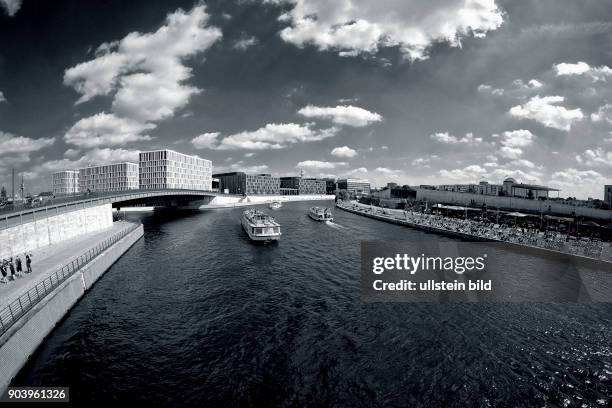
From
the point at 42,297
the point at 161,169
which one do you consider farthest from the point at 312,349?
the point at 161,169

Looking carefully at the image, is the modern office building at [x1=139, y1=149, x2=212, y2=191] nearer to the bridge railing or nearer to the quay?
the quay

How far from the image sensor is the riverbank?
52.2 feet

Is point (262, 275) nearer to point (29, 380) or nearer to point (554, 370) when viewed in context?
point (29, 380)

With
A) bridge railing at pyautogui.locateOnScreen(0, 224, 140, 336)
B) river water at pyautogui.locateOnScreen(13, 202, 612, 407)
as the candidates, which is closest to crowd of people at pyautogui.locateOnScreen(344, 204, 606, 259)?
river water at pyautogui.locateOnScreen(13, 202, 612, 407)

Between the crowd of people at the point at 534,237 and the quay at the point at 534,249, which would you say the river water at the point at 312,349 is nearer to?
the quay at the point at 534,249

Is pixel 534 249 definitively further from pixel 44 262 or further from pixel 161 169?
pixel 161 169

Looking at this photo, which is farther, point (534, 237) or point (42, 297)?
point (534, 237)

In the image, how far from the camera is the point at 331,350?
19156 mm

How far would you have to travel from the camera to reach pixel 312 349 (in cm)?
1925

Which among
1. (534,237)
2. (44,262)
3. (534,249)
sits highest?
(534,237)

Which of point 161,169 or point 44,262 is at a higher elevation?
point 161,169

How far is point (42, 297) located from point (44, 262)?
12.1 meters

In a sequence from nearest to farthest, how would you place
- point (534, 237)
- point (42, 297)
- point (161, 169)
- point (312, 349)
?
1. point (312, 349)
2. point (42, 297)
3. point (534, 237)
4. point (161, 169)

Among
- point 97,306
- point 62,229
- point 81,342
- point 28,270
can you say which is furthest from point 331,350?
point 62,229
